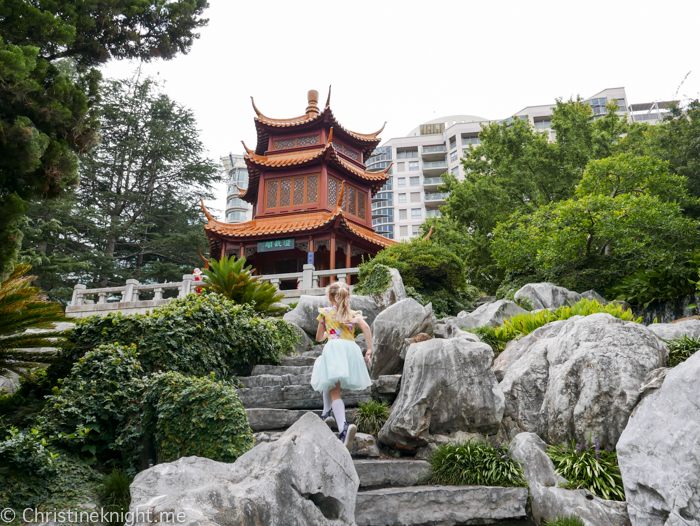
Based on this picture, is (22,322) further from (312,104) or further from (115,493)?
(312,104)

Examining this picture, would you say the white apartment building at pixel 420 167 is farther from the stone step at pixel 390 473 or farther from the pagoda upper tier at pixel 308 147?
the stone step at pixel 390 473

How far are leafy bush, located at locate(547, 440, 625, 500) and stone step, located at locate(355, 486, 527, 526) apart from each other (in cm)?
51

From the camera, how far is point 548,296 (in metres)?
11.1

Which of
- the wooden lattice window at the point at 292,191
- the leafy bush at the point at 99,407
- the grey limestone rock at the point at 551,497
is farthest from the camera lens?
the wooden lattice window at the point at 292,191

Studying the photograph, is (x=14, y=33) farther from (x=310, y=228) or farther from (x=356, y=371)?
(x=310, y=228)

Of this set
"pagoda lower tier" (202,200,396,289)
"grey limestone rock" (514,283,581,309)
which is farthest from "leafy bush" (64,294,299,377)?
"pagoda lower tier" (202,200,396,289)

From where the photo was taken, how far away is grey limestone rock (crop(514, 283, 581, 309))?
36.0ft

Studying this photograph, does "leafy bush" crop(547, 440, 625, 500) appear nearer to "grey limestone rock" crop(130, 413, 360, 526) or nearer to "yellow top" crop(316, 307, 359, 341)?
"grey limestone rock" crop(130, 413, 360, 526)

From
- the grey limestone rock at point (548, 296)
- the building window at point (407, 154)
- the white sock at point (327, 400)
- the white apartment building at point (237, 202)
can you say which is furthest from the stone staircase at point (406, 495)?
the building window at point (407, 154)

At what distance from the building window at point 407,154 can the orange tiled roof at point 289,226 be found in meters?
38.6

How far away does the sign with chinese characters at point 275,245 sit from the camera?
19641 mm

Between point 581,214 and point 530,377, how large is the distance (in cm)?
682

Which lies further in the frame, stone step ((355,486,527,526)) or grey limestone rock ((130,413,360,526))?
Result: stone step ((355,486,527,526))

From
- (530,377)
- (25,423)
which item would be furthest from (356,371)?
(25,423)
